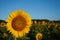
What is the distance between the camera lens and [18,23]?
1.93ft

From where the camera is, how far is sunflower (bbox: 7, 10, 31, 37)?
578 millimetres

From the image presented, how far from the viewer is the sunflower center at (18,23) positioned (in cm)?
57

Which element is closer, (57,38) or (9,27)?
(9,27)

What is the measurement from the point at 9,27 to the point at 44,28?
0.85 m

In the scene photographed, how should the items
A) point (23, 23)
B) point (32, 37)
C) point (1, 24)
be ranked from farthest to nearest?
point (32, 37) < point (1, 24) < point (23, 23)

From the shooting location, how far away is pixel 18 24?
587mm

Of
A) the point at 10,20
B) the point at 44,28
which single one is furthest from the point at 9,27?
the point at 44,28

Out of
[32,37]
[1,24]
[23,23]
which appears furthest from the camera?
[32,37]

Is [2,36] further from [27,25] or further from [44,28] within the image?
[27,25]

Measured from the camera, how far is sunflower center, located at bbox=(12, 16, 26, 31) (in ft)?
1.88

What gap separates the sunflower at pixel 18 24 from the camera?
0.58 metres

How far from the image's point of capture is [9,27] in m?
0.59

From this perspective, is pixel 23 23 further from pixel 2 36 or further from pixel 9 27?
pixel 2 36

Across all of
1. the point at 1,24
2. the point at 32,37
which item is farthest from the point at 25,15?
the point at 32,37
